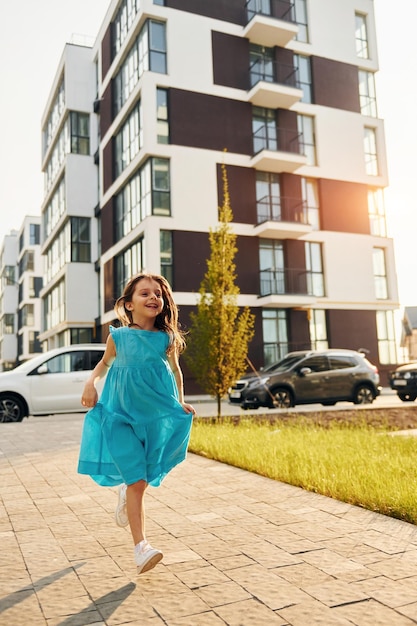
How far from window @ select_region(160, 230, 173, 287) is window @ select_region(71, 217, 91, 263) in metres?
9.43

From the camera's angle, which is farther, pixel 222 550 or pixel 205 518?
pixel 205 518

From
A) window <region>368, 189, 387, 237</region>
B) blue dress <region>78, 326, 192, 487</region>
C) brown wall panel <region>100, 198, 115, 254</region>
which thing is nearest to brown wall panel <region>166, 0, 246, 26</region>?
brown wall panel <region>100, 198, 115, 254</region>

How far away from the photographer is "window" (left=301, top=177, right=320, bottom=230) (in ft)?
89.0

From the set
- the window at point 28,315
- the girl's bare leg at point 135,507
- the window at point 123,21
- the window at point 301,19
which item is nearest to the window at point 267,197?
the window at point 301,19

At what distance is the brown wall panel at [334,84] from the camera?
2828 centimetres

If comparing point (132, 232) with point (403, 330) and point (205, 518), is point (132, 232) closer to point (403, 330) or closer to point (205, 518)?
point (205, 518)

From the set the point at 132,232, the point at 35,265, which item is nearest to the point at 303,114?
the point at 132,232

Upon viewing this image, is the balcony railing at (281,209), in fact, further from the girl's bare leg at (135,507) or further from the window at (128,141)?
the girl's bare leg at (135,507)

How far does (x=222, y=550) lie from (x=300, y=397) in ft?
39.6

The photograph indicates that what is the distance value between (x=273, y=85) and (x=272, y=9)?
5.04m

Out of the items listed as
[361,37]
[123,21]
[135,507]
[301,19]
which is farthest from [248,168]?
[135,507]

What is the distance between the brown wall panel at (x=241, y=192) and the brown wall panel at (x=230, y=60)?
13.1 ft

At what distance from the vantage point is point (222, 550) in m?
3.25

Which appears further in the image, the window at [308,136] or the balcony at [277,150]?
the window at [308,136]
